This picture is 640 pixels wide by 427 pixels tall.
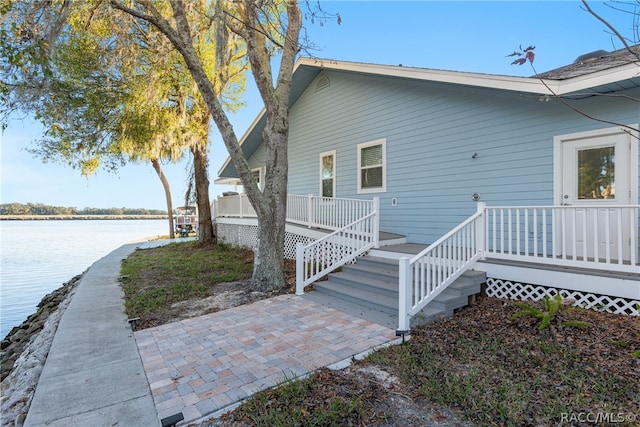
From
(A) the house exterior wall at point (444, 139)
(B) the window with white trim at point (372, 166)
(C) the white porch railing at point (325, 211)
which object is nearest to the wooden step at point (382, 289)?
(C) the white porch railing at point (325, 211)

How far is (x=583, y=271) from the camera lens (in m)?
4.33

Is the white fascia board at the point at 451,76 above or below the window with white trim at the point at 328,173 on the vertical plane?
above

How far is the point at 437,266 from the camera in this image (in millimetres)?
5000

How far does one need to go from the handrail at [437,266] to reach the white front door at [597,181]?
1.18 m

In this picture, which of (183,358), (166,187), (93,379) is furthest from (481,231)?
(166,187)

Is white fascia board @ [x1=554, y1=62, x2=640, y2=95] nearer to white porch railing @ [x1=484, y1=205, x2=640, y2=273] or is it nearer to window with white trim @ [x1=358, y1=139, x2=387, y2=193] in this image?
white porch railing @ [x1=484, y1=205, x2=640, y2=273]

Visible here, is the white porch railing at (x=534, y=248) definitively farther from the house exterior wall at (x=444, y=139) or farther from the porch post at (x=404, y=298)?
the house exterior wall at (x=444, y=139)

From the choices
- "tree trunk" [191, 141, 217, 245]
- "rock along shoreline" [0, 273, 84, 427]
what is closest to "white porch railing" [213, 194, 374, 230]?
A: "tree trunk" [191, 141, 217, 245]

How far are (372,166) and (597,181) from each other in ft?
14.8

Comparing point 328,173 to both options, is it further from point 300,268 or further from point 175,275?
point 175,275

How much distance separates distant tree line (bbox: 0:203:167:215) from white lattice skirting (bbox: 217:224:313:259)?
2592cm

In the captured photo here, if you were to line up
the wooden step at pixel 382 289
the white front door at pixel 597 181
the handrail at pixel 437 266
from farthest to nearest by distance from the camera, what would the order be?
1. the white front door at pixel 597 181
2. the wooden step at pixel 382 289
3. the handrail at pixel 437 266

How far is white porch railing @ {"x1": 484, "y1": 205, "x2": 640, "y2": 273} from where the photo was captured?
159 inches

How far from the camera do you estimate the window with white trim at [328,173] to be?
9.65 meters
